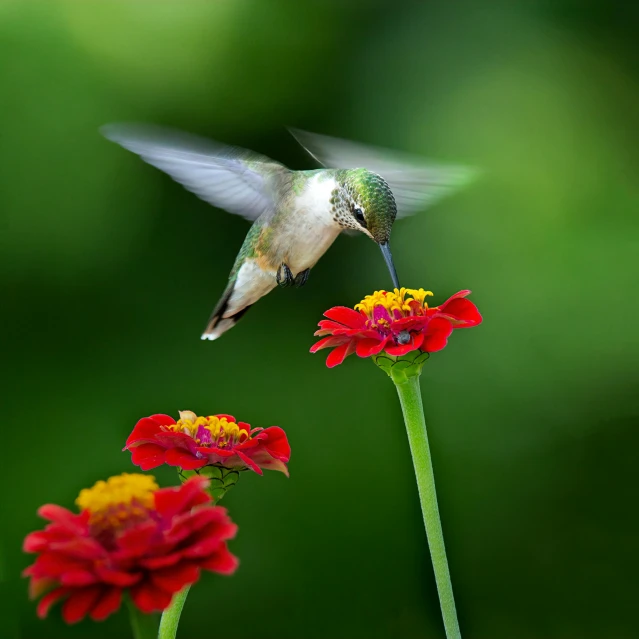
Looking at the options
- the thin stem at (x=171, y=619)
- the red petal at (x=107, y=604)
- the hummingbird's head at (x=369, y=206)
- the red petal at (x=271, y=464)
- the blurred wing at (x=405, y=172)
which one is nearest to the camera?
the red petal at (x=107, y=604)

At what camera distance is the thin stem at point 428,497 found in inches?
25.6

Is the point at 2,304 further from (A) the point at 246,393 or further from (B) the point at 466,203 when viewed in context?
(B) the point at 466,203

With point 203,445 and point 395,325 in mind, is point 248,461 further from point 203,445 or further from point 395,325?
point 395,325

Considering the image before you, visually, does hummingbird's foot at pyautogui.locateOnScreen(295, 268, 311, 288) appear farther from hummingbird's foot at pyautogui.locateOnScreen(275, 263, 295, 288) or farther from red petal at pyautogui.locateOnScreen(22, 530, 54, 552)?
red petal at pyautogui.locateOnScreen(22, 530, 54, 552)

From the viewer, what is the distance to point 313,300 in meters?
2.05

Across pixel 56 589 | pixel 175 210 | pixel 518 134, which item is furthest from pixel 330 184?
pixel 518 134

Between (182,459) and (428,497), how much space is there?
208 mm

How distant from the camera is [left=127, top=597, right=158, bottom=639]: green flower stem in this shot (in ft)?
1.71

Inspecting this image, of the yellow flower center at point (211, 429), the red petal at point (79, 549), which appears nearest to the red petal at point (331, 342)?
the yellow flower center at point (211, 429)

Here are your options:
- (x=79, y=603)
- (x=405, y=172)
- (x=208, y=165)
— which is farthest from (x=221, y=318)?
(x=79, y=603)

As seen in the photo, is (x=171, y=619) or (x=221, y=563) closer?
(x=221, y=563)

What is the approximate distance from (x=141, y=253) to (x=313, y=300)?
1.44 feet

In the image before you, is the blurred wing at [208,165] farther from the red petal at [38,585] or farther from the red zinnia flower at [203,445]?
the red petal at [38,585]

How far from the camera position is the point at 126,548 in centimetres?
52
